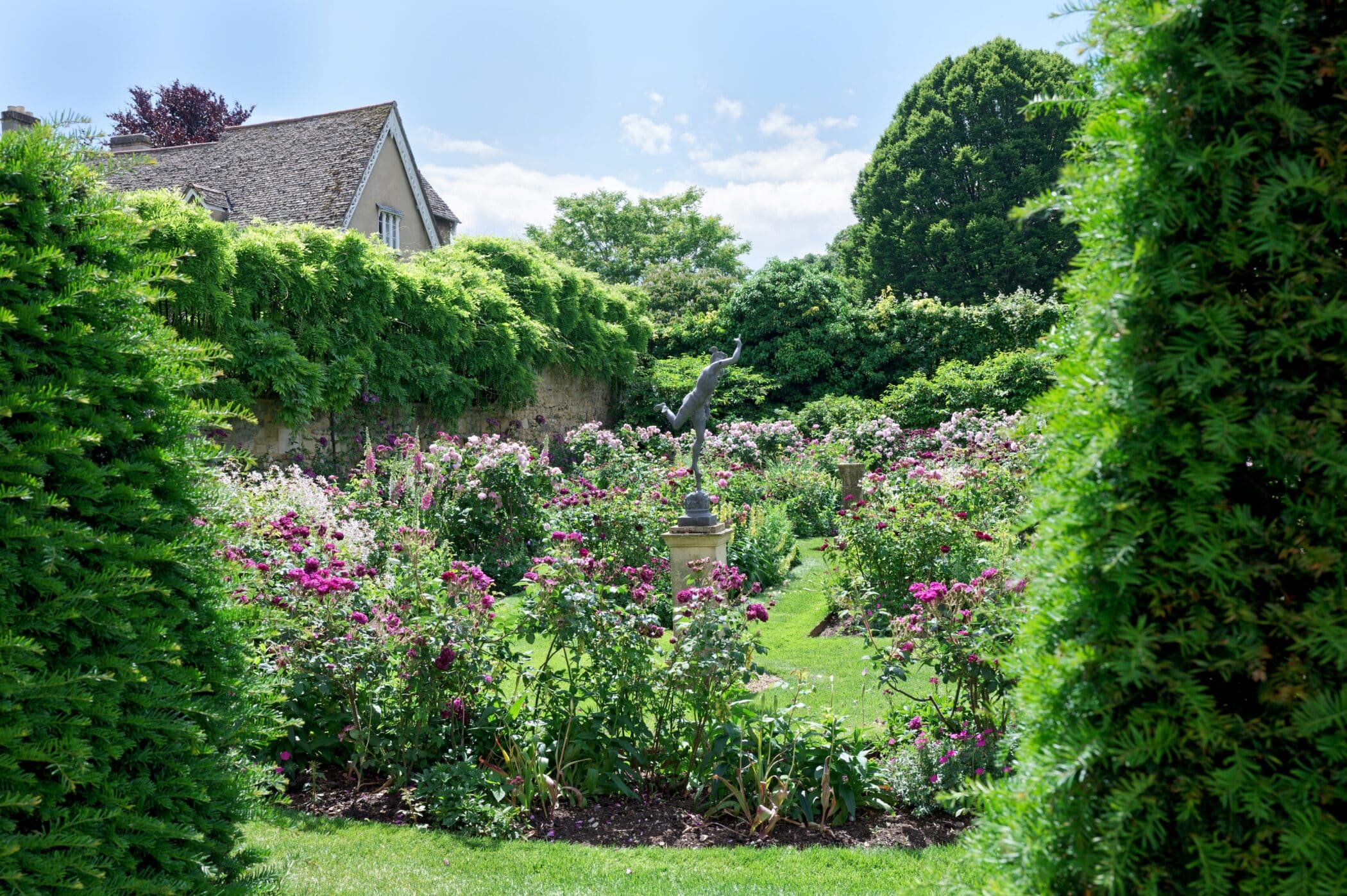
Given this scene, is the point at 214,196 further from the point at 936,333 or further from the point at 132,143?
the point at 936,333

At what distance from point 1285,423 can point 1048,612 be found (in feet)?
1.44

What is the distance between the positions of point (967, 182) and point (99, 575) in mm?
26053

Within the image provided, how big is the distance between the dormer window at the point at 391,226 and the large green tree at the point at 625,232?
12077mm

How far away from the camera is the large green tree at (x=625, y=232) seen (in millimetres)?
30469

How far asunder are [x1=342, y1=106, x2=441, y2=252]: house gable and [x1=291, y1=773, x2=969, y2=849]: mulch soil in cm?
1394

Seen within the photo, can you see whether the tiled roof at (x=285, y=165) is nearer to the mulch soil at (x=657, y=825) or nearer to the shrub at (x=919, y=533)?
the shrub at (x=919, y=533)

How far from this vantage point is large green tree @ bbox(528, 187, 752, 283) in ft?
100.0

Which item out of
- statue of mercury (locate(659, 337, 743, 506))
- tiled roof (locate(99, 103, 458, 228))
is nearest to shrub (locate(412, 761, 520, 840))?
statue of mercury (locate(659, 337, 743, 506))

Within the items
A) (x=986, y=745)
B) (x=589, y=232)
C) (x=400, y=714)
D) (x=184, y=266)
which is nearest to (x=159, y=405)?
(x=400, y=714)

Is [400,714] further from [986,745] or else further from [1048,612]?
[1048,612]

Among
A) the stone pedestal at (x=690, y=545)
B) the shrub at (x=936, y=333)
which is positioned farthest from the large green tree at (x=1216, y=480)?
the shrub at (x=936, y=333)

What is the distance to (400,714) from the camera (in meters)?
3.97

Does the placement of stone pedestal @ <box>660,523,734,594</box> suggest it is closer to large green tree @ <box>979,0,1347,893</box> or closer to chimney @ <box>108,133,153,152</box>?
large green tree @ <box>979,0,1347,893</box>

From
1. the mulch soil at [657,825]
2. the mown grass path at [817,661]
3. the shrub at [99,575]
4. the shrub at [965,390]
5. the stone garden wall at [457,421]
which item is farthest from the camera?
the shrub at [965,390]
